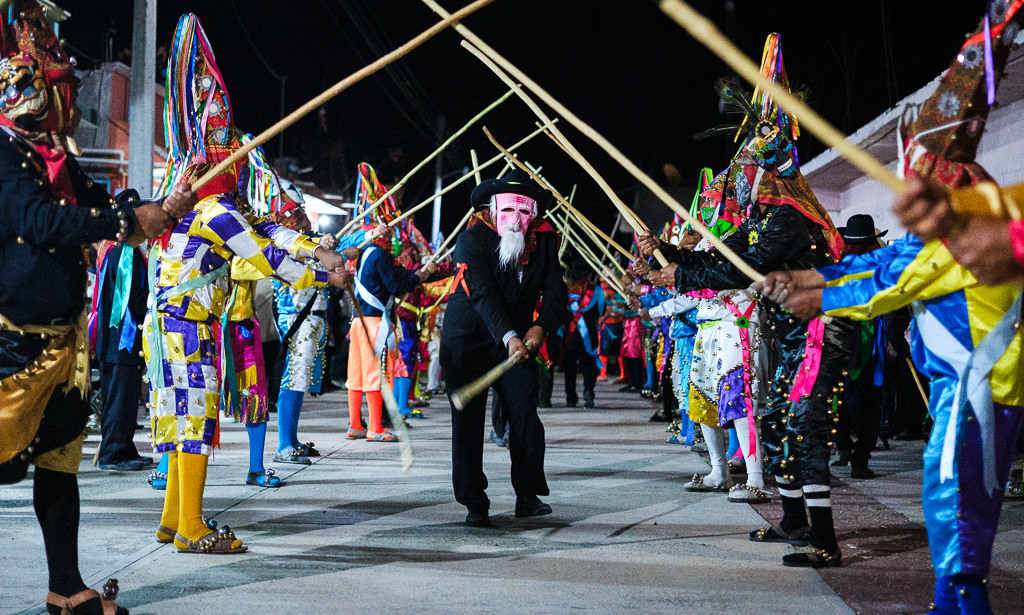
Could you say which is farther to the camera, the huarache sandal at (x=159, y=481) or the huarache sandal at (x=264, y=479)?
the huarache sandal at (x=264, y=479)

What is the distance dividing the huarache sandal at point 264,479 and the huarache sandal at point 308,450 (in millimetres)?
1193

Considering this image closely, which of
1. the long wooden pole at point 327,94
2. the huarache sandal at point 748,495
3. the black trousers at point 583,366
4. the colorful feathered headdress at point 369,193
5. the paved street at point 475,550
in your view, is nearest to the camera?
the long wooden pole at point 327,94

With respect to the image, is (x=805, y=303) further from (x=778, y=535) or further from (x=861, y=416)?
(x=861, y=416)

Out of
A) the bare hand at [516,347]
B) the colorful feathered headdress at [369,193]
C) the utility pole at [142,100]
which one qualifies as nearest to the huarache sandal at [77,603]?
the bare hand at [516,347]

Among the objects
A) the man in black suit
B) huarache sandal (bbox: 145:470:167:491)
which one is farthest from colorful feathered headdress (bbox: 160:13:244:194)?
huarache sandal (bbox: 145:470:167:491)

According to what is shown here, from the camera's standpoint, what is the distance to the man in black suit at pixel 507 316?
5.77 metres

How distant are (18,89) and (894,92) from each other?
1364cm

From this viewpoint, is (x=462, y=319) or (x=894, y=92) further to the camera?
(x=894, y=92)

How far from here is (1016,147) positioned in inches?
374

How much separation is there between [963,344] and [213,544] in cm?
348

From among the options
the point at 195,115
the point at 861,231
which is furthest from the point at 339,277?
the point at 861,231

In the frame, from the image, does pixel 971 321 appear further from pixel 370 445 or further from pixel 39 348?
pixel 370 445

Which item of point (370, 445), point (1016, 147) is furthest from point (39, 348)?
point (1016, 147)

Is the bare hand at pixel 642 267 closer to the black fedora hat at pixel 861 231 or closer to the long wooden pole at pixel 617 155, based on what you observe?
the long wooden pole at pixel 617 155
